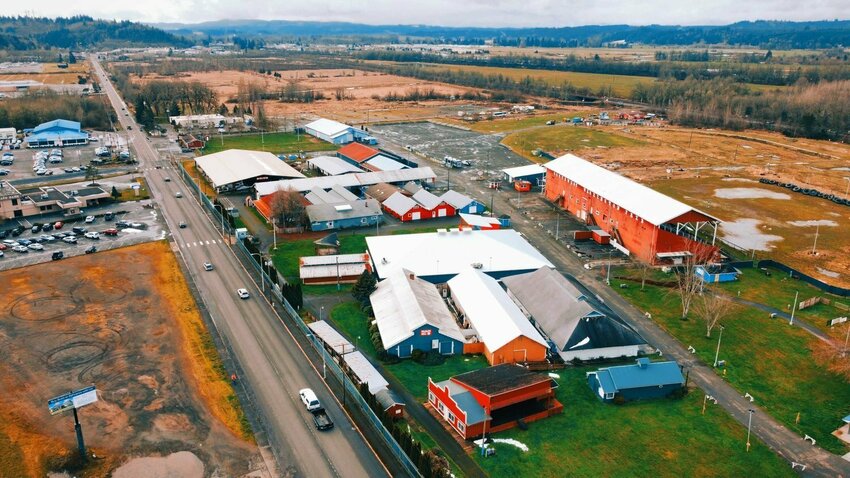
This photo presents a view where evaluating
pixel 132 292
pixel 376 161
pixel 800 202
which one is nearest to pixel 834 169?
pixel 800 202

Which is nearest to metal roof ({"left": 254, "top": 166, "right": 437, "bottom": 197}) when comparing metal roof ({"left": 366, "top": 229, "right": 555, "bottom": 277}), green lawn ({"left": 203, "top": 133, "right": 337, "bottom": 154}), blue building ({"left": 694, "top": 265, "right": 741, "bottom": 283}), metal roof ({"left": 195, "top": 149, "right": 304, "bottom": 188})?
metal roof ({"left": 195, "top": 149, "right": 304, "bottom": 188})

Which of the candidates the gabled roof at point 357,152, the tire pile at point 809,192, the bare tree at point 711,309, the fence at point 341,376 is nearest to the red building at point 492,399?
the fence at point 341,376

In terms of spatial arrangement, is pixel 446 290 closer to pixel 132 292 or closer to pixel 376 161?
pixel 132 292

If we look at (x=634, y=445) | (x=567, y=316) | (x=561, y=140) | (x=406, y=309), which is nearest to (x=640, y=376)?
(x=634, y=445)

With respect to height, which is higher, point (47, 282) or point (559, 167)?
point (559, 167)

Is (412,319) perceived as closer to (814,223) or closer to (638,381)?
(638,381)

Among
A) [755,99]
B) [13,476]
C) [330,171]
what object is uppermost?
[755,99]
